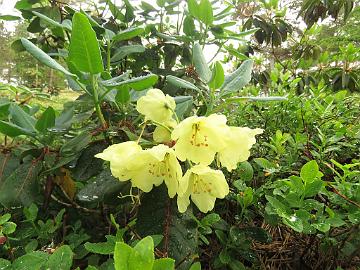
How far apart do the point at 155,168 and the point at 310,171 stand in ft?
1.19

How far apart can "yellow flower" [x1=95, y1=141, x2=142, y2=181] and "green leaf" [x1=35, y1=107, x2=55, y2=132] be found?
28cm

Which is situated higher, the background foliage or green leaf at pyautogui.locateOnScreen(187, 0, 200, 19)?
green leaf at pyautogui.locateOnScreen(187, 0, 200, 19)

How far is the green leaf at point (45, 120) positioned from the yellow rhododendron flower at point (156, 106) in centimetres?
28

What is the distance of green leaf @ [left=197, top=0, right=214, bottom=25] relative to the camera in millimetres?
1250

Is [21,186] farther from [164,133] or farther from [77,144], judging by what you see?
[164,133]

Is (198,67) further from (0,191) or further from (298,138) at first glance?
(0,191)

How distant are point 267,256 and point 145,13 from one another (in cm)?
130

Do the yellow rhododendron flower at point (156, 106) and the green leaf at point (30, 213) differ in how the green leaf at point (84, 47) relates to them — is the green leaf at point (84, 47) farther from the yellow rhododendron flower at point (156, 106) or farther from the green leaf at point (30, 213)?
the green leaf at point (30, 213)

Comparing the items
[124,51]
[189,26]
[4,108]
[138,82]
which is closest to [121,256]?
[138,82]

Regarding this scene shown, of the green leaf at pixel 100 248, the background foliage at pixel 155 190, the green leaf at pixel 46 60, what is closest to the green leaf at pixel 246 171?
the background foliage at pixel 155 190

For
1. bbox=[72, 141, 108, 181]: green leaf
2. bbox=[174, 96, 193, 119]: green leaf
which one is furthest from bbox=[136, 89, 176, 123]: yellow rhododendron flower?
bbox=[72, 141, 108, 181]: green leaf

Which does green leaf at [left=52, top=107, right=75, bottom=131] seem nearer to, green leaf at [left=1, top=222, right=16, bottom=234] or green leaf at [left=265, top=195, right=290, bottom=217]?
green leaf at [left=1, top=222, right=16, bottom=234]

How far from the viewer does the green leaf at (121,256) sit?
0.46 metres

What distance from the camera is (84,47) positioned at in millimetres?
742
